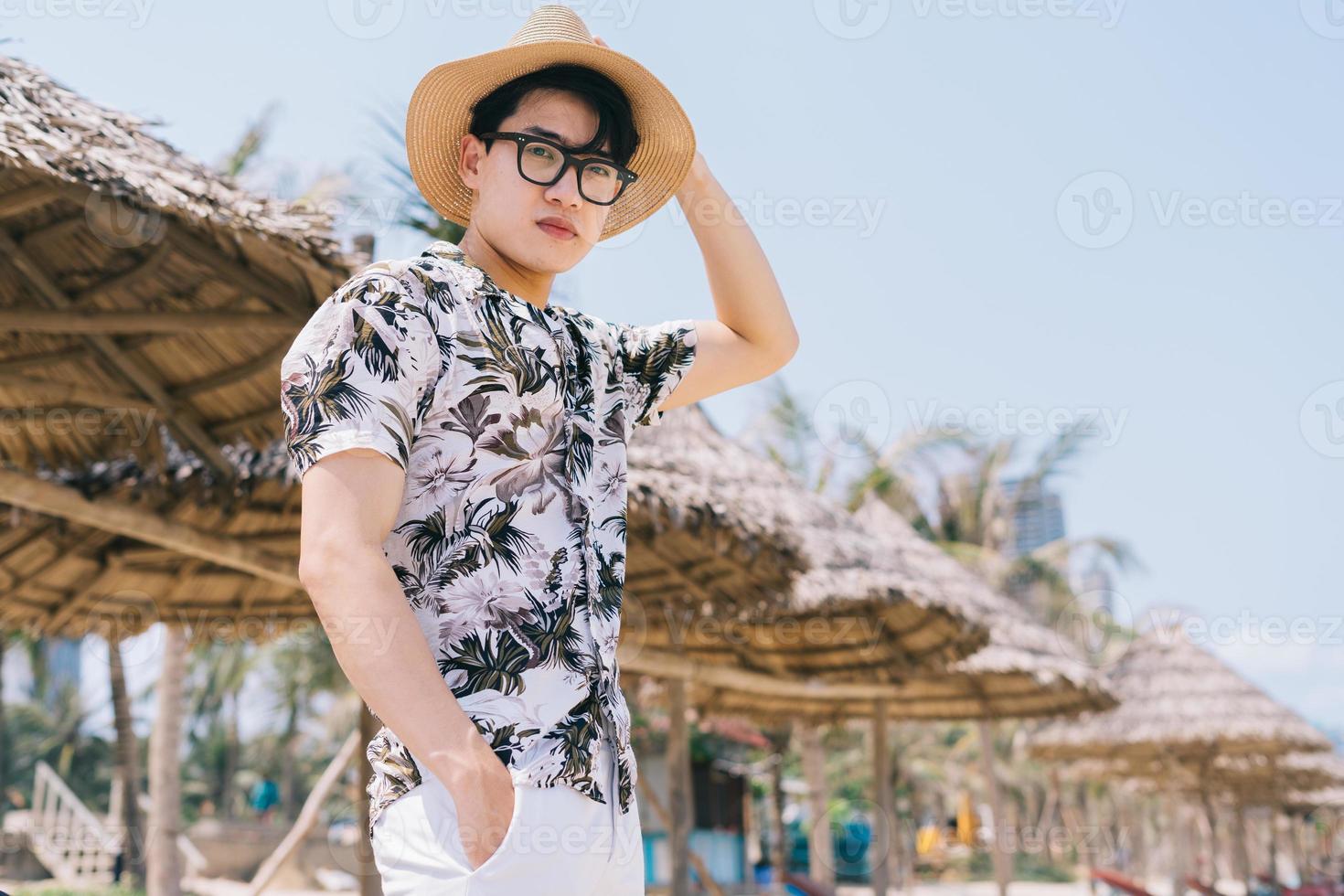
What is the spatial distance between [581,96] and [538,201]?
20 centimetres

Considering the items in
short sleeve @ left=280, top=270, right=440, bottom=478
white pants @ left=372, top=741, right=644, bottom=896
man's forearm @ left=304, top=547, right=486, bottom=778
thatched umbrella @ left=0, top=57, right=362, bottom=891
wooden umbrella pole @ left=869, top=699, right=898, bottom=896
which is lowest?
wooden umbrella pole @ left=869, top=699, right=898, bottom=896

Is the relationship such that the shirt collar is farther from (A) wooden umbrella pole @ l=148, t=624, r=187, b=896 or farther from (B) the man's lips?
(A) wooden umbrella pole @ l=148, t=624, r=187, b=896

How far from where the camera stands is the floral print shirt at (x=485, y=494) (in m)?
1.13

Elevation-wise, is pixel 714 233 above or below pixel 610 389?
above

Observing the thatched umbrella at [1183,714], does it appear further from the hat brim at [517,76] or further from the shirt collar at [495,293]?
the shirt collar at [495,293]

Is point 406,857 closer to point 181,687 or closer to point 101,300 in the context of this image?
point 101,300

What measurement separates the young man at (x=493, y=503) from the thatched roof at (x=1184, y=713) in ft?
44.9

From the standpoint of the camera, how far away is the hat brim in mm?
1540

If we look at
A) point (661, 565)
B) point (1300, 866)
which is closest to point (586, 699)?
point (661, 565)

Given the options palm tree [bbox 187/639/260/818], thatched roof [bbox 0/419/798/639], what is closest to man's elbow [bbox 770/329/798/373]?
thatched roof [bbox 0/419/798/639]

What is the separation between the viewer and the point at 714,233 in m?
1.73

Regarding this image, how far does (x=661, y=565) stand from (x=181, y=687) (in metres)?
4.51

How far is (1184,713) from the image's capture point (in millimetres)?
14109

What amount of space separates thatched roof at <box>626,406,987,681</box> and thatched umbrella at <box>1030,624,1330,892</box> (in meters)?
5.48
